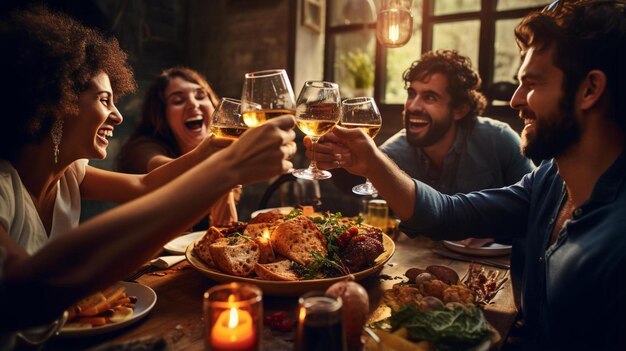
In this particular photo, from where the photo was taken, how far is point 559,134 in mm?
1511

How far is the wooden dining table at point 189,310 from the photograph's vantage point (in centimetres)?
114

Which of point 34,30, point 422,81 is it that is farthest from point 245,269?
point 422,81

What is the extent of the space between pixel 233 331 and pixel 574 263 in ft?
3.35

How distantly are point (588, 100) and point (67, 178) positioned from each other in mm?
2057

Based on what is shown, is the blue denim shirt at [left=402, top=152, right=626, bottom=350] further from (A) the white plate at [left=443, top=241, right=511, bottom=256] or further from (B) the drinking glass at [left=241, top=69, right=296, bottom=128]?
(B) the drinking glass at [left=241, top=69, right=296, bottom=128]

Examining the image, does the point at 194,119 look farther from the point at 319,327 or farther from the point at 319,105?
the point at 319,327

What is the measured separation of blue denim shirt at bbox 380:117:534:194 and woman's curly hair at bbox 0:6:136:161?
8.23 feet

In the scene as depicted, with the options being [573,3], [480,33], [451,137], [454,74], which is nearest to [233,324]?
[573,3]

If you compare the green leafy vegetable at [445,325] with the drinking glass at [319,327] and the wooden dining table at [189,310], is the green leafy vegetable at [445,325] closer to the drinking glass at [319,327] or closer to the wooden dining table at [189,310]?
the wooden dining table at [189,310]

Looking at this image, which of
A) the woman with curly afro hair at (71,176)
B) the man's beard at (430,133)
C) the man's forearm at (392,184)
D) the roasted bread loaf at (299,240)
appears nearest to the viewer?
the woman with curly afro hair at (71,176)

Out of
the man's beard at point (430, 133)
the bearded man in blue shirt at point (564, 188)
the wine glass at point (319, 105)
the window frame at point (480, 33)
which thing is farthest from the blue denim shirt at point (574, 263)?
the window frame at point (480, 33)

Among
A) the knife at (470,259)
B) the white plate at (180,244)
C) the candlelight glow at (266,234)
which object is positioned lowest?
the knife at (470,259)

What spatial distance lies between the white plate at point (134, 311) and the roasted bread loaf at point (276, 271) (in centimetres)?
36

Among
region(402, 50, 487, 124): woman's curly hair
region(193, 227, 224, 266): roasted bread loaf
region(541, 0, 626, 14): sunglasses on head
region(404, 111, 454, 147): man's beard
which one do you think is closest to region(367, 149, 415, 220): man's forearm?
region(193, 227, 224, 266): roasted bread loaf
